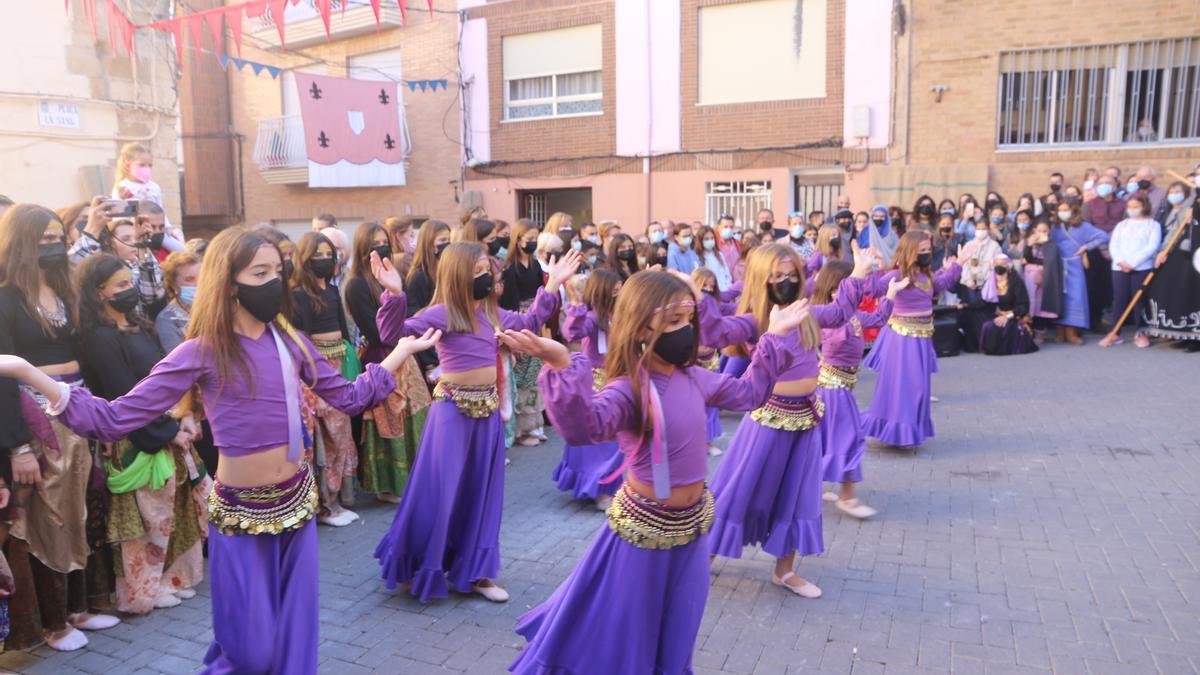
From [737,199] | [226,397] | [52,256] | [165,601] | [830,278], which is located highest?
[737,199]

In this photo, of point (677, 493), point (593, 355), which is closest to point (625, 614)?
point (677, 493)

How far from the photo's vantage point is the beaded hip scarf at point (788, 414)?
4.88 metres

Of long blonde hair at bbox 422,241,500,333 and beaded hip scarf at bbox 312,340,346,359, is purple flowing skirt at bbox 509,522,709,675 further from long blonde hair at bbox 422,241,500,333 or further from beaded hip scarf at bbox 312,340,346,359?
beaded hip scarf at bbox 312,340,346,359

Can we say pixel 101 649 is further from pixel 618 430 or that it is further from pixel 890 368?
pixel 890 368

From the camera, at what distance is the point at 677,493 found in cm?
329

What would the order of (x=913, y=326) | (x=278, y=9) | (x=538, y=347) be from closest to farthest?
(x=538, y=347) < (x=913, y=326) < (x=278, y=9)

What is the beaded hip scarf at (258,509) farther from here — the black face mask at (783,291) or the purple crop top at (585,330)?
the black face mask at (783,291)

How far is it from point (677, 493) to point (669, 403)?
0.34 meters

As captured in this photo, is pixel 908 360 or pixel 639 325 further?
pixel 908 360

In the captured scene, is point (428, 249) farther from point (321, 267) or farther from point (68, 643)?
point (68, 643)

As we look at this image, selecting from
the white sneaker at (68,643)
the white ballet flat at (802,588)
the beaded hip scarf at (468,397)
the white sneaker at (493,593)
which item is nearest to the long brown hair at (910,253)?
the white ballet flat at (802,588)

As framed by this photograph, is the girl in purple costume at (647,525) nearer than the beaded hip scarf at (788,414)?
Yes

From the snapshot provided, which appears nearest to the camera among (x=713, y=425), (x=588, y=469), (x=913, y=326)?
(x=588, y=469)

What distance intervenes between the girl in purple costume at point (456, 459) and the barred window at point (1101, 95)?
12.3 metres
